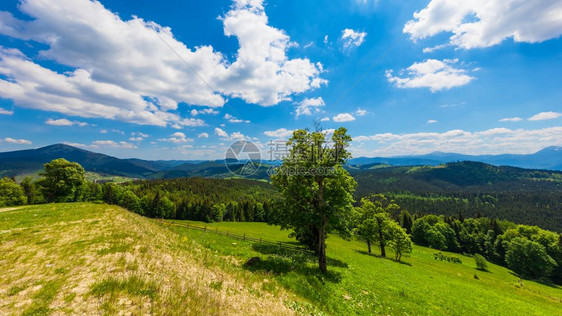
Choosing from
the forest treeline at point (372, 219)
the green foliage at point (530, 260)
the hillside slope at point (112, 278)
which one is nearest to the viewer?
the hillside slope at point (112, 278)

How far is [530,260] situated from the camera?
68.7 m

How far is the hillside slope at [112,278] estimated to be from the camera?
8.11 meters

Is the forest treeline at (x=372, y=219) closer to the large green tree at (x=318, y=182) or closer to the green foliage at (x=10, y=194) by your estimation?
the green foliage at (x=10, y=194)

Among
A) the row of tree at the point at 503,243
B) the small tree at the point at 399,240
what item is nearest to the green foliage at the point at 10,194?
the small tree at the point at 399,240

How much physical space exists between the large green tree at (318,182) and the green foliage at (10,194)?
9187 cm

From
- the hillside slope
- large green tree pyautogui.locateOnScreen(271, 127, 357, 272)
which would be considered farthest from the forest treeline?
the hillside slope

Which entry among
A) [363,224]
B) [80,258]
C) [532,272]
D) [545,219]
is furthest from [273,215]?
[545,219]

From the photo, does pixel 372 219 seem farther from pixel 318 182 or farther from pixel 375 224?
pixel 318 182

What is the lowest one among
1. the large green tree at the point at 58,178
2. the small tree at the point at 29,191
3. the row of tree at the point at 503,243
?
the row of tree at the point at 503,243

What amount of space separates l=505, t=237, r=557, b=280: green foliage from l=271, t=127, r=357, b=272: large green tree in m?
98.3

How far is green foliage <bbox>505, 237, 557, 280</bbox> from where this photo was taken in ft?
220

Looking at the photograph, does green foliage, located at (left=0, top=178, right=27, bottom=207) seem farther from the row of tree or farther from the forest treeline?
the row of tree

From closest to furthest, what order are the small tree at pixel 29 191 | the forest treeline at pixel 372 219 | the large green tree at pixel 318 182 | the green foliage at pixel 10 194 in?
the large green tree at pixel 318 182 < the forest treeline at pixel 372 219 < the green foliage at pixel 10 194 < the small tree at pixel 29 191

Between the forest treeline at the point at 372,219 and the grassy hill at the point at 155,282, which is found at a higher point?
the grassy hill at the point at 155,282
